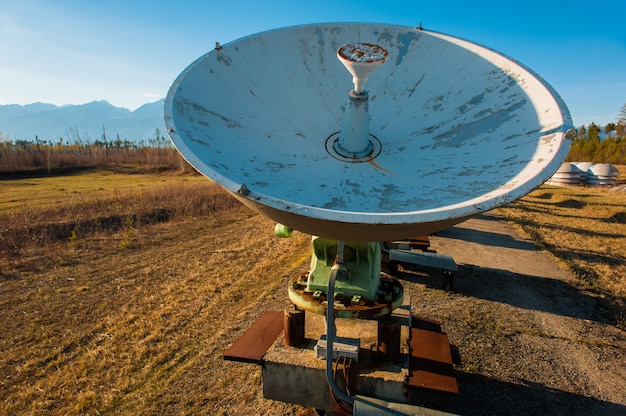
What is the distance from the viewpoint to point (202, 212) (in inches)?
825

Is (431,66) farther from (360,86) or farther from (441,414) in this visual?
(441,414)

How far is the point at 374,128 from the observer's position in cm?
490

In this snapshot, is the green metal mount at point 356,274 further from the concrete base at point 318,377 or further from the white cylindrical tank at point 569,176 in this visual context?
the white cylindrical tank at point 569,176

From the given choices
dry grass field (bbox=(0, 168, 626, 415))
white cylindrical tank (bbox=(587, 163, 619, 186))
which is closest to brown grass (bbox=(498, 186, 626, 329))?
dry grass field (bbox=(0, 168, 626, 415))

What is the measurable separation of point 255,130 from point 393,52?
2.25 meters

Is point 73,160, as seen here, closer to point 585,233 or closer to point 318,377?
point 585,233

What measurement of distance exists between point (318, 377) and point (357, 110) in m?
2.92

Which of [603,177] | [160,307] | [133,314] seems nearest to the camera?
[133,314]

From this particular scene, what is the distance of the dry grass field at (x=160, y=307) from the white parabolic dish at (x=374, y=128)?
3.37 m

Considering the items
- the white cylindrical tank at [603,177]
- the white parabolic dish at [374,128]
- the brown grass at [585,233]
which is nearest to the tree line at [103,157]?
the white cylindrical tank at [603,177]

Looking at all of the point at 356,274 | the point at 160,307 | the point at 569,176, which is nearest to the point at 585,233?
the point at 356,274

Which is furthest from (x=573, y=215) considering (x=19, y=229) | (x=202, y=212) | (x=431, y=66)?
(x=19, y=229)

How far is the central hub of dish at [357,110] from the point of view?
3.74m

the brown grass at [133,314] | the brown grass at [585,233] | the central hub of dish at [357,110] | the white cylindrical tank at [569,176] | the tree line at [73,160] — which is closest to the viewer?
the central hub of dish at [357,110]
